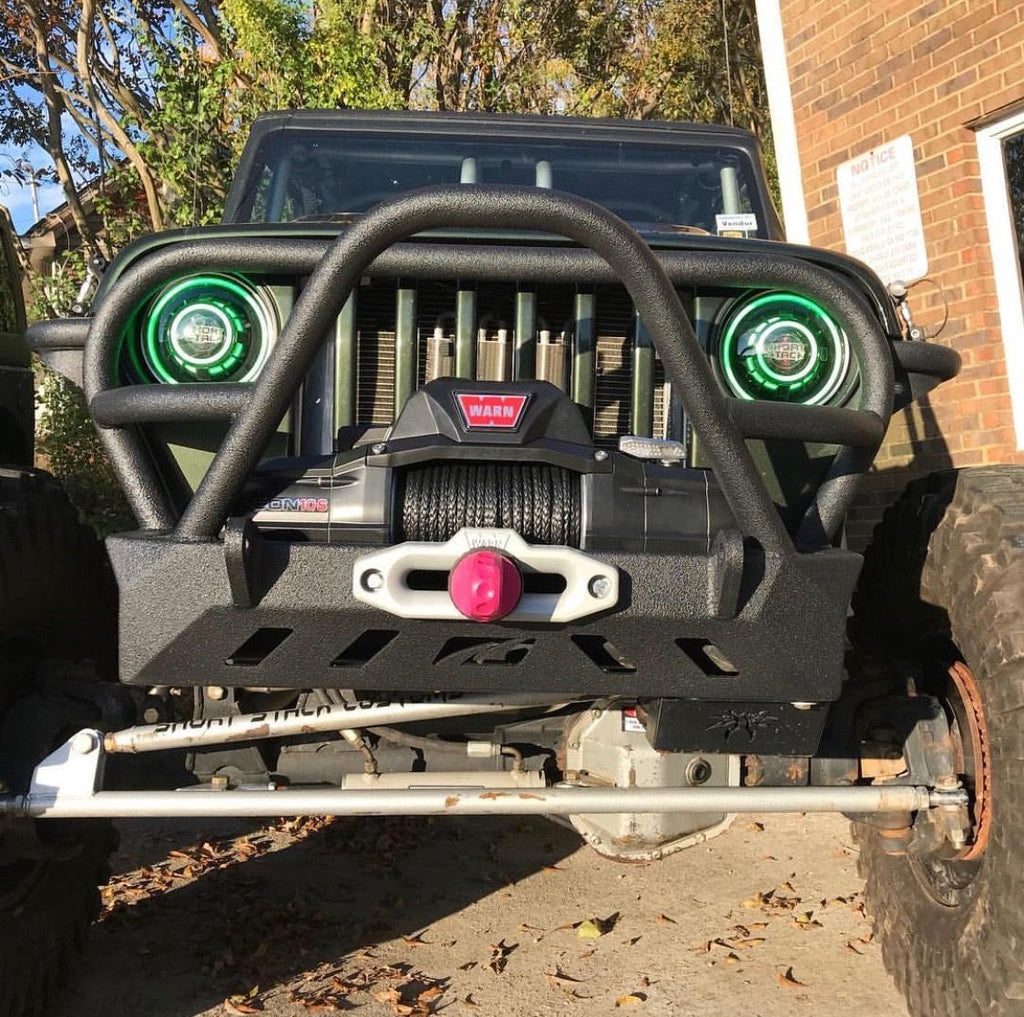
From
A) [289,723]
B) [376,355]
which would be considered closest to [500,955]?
[289,723]

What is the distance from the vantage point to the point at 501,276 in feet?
7.29

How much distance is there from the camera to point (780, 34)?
7.36 meters

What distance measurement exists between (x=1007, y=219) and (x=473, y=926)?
4.79 metres

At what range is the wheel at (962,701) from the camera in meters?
2.18

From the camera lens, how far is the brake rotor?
7.81 feet

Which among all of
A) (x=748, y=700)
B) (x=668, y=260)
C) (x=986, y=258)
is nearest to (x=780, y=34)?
(x=986, y=258)

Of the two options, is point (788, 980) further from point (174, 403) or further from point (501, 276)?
point (174, 403)

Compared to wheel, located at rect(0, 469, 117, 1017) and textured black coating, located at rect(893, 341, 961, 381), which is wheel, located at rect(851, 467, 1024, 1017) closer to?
textured black coating, located at rect(893, 341, 961, 381)

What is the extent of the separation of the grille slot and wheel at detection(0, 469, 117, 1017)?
82 cm

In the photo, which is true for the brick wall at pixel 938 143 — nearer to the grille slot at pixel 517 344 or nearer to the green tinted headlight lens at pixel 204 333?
the grille slot at pixel 517 344

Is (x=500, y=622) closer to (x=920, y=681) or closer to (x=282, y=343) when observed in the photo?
(x=282, y=343)

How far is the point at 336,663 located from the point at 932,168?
5.39 metres

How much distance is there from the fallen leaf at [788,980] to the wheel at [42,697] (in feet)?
6.38

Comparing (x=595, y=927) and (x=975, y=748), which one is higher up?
(x=975, y=748)
